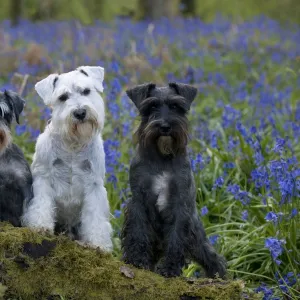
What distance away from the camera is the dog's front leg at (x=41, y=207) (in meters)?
5.37

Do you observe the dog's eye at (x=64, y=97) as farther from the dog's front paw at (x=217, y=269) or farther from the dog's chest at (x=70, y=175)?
the dog's front paw at (x=217, y=269)

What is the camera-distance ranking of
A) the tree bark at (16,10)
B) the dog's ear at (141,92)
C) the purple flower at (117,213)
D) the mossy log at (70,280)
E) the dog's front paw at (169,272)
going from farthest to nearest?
the tree bark at (16,10)
the purple flower at (117,213)
the dog's ear at (141,92)
the dog's front paw at (169,272)
the mossy log at (70,280)

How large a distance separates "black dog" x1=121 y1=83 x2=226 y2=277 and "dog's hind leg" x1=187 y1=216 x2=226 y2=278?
2.9 inches

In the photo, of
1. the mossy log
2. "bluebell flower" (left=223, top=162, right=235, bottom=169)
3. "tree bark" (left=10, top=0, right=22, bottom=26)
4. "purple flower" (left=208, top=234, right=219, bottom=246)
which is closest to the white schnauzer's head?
the mossy log

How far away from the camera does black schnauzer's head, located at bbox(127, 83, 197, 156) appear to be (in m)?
5.07

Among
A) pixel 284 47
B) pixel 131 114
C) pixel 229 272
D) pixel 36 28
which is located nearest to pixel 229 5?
pixel 36 28

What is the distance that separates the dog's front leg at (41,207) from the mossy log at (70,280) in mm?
496

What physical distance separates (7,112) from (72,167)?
29.2 inches

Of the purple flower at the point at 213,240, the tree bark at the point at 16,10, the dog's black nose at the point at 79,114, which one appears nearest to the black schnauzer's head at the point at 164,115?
the dog's black nose at the point at 79,114

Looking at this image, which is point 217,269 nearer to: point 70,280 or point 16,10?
point 70,280

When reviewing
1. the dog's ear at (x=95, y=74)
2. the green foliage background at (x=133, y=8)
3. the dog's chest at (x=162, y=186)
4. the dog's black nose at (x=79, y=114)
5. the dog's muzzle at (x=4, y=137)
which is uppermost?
the green foliage background at (x=133, y=8)

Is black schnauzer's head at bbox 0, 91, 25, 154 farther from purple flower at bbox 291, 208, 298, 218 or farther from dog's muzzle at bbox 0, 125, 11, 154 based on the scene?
purple flower at bbox 291, 208, 298, 218

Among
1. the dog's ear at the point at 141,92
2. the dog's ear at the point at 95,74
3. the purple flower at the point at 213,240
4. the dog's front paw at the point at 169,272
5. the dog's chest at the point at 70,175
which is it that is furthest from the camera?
the purple flower at the point at 213,240

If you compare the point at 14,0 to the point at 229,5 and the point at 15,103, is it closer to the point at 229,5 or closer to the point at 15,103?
the point at 229,5
